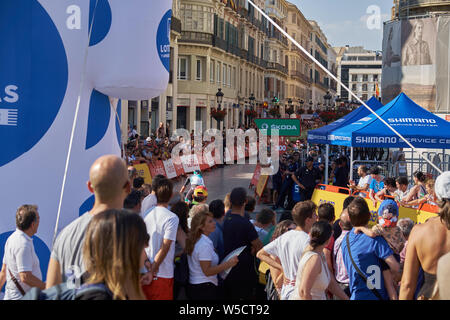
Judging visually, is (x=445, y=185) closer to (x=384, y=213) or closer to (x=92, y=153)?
(x=384, y=213)

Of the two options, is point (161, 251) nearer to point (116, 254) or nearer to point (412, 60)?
point (116, 254)

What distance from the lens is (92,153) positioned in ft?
19.1

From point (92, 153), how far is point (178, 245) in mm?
1453

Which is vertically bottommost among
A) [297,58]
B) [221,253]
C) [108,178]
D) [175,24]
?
[221,253]

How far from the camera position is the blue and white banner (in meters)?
5.60

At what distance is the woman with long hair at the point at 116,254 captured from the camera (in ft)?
8.46

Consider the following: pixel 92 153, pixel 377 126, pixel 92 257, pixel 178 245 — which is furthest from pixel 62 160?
pixel 377 126

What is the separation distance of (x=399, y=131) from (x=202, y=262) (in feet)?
25.2

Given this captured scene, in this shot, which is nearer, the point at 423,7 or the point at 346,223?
the point at 346,223

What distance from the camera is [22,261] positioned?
4324mm

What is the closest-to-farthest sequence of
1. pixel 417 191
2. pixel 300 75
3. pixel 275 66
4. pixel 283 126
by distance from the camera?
1. pixel 417 191
2. pixel 283 126
3. pixel 275 66
4. pixel 300 75

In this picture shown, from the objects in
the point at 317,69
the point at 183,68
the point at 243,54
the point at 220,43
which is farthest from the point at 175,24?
the point at 317,69
